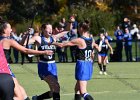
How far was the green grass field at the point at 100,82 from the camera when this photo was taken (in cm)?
1530

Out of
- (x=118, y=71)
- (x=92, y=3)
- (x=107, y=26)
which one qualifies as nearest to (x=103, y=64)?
(x=118, y=71)

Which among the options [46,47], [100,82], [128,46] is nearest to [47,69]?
[46,47]

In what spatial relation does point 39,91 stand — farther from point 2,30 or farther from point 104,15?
point 104,15

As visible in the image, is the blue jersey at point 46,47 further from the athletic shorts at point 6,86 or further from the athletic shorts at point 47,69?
the athletic shorts at point 6,86

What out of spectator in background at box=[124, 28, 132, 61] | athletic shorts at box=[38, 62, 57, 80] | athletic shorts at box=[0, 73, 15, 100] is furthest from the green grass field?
athletic shorts at box=[0, 73, 15, 100]

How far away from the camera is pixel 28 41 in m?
12.9

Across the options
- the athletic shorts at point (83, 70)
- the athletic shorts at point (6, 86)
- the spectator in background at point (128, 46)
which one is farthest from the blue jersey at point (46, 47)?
the spectator in background at point (128, 46)

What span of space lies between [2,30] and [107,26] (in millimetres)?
39110

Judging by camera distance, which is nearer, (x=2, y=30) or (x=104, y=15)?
(x=2, y=30)

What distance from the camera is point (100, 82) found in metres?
18.7

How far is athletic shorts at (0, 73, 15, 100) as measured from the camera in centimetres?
803

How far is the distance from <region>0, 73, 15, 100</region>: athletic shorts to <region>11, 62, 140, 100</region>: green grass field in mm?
6558

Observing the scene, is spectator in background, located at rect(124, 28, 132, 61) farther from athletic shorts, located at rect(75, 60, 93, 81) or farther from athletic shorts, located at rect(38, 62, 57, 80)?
athletic shorts, located at rect(75, 60, 93, 81)

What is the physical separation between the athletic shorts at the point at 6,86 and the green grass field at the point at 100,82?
656cm
